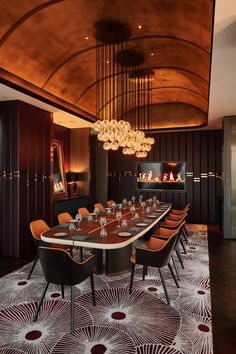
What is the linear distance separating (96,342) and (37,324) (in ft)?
2.51

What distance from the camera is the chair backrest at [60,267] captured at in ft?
9.33

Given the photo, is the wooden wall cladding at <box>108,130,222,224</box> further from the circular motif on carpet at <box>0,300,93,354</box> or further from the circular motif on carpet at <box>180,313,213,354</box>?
the circular motif on carpet at <box>0,300,93,354</box>

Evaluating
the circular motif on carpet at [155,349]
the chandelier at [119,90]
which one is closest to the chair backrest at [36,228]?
the chandelier at [119,90]

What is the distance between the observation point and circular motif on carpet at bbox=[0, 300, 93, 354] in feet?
8.63

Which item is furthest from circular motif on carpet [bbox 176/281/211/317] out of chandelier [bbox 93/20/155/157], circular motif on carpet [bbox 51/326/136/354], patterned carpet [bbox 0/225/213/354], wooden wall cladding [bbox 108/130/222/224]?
wooden wall cladding [bbox 108/130/222/224]

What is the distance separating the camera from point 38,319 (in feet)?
10.0

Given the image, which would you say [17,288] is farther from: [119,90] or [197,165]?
[197,165]

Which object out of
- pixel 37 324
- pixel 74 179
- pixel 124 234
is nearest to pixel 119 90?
pixel 74 179

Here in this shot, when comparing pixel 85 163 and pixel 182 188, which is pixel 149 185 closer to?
pixel 182 188

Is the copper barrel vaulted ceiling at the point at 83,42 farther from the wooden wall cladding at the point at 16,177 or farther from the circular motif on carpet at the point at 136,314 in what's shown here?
the circular motif on carpet at the point at 136,314

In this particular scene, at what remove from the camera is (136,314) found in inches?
125

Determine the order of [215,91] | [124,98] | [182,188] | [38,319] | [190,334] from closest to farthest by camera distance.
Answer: [190,334] < [38,319] < [215,91] < [124,98] < [182,188]

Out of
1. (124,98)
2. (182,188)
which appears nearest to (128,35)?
(124,98)

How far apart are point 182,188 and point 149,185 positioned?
1.28 metres
